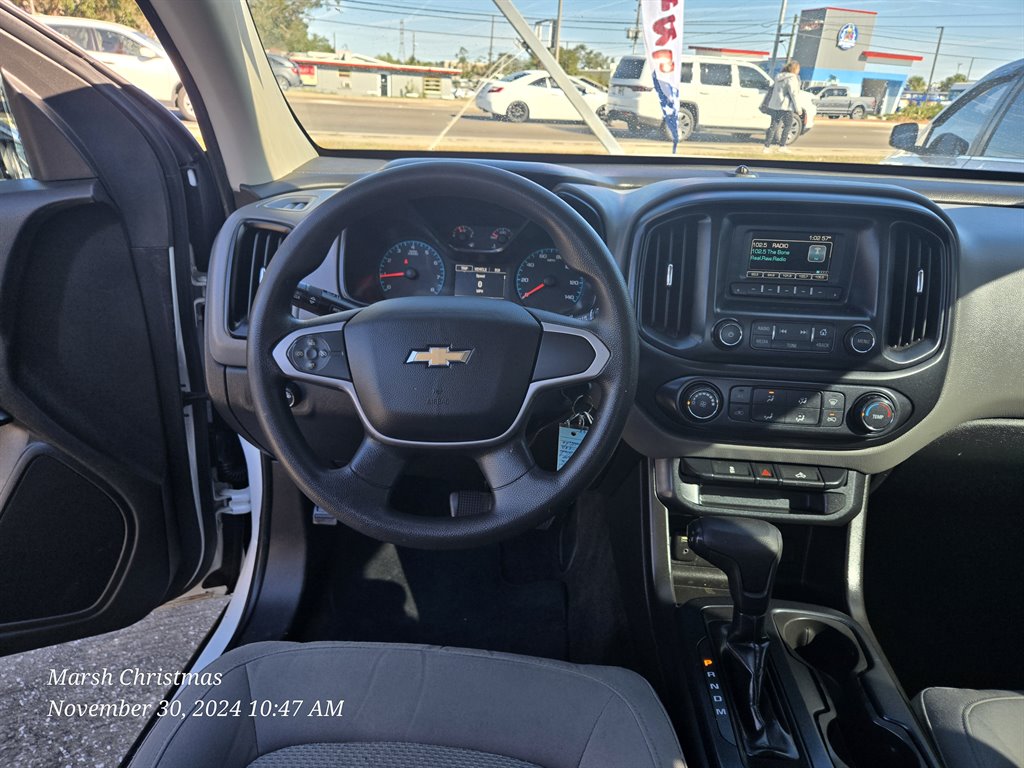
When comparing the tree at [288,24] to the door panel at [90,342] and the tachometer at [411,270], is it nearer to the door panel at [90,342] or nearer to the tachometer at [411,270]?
the door panel at [90,342]

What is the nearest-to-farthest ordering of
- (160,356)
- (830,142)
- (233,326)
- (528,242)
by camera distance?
(233,326)
(528,242)
(160,356)
(830,142)

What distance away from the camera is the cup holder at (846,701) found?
1448 millimetres

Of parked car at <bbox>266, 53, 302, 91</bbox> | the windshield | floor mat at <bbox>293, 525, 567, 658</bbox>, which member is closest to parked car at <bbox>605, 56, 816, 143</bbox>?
the windshield

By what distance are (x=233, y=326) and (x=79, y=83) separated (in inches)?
25.3

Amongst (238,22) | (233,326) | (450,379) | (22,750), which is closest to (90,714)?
(22,750)

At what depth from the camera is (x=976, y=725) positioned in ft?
4.39

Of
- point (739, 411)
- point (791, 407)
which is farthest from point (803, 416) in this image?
point (739, 411)

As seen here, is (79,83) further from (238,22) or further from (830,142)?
(830,142)

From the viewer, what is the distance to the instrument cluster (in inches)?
66.3

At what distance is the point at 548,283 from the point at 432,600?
1.09 metres

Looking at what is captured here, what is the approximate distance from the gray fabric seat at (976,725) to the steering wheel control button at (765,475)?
51 centimetres

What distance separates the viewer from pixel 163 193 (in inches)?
66.8

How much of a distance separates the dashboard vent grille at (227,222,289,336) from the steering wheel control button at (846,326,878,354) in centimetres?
124

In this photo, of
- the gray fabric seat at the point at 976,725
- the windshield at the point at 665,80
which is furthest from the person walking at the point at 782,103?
the gray fabric seat at the point at 976,725
